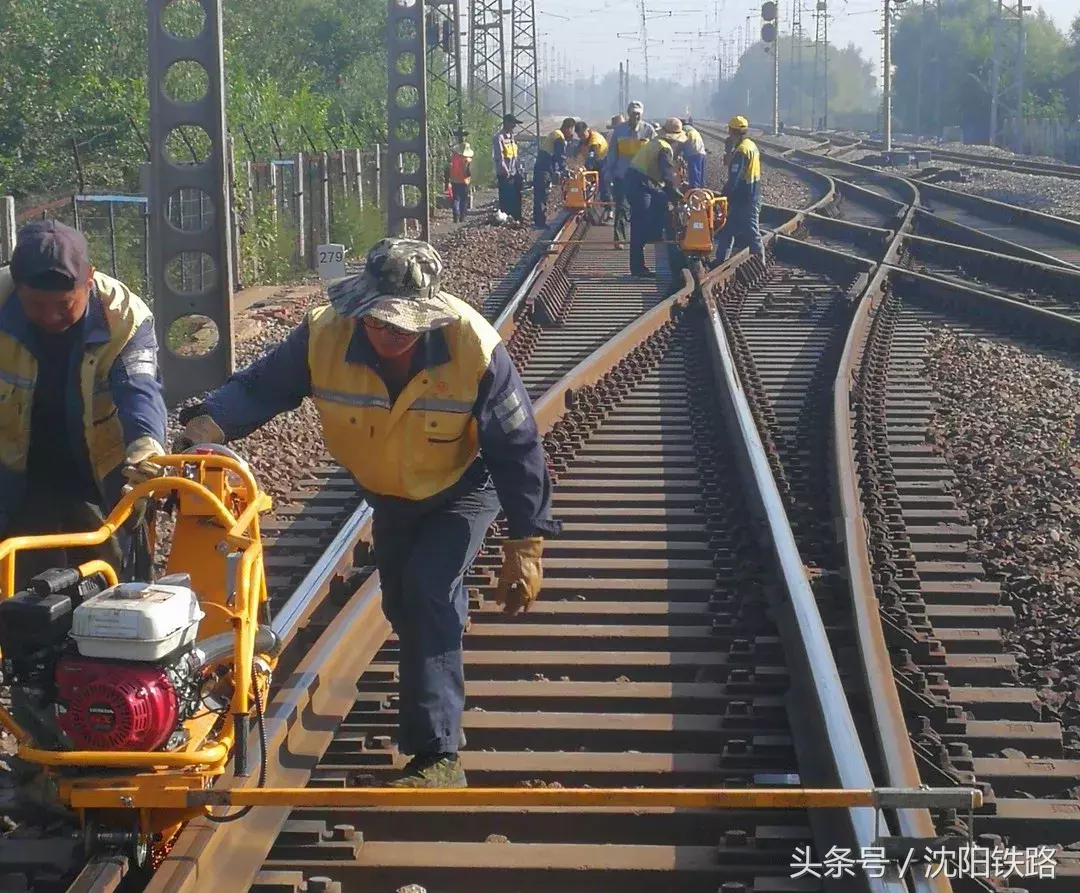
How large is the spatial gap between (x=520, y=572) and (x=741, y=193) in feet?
41.4

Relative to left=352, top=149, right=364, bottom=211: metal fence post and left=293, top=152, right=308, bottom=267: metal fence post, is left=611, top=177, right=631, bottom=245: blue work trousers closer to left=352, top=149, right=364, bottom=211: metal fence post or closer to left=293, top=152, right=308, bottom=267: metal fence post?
left=293, top=152, right=308, bottom=267: metal fence post

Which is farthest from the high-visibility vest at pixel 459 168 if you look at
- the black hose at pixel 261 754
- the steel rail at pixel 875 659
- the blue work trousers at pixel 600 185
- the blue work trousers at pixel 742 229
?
the black hose at pixel 261 754

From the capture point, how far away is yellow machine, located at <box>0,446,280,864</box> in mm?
3502

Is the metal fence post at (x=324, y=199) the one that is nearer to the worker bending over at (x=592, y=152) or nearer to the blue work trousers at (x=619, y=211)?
the blue work trousers at (x=619, y=211)

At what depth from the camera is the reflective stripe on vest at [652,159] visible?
55.4ft

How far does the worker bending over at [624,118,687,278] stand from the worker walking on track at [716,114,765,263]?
0.59m

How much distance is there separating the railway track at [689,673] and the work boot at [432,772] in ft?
0.30

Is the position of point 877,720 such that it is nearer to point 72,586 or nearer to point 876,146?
point 72,586

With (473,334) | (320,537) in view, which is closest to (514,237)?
(320,537)

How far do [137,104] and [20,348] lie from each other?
1729cm

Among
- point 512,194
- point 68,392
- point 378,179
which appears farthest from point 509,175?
point 68,392

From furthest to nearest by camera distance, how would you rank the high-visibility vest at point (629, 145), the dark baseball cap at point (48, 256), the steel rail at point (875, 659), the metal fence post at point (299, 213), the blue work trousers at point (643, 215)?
the high-visibility vest at point (629, 145)
the metal fence post at point (299, 213)
the blue work trousers at point (643, 215)
the dark baseball cap at point (48, 256)
the steel rail at point (875, 659)

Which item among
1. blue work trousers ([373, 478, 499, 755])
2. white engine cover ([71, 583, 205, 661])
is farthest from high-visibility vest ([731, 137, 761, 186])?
white engine cover ([71, 583, 205, 661])

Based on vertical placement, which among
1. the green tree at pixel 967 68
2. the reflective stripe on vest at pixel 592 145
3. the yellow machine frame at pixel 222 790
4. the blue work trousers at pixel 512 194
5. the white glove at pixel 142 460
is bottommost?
the yellow machine frame at pixel 222 790
